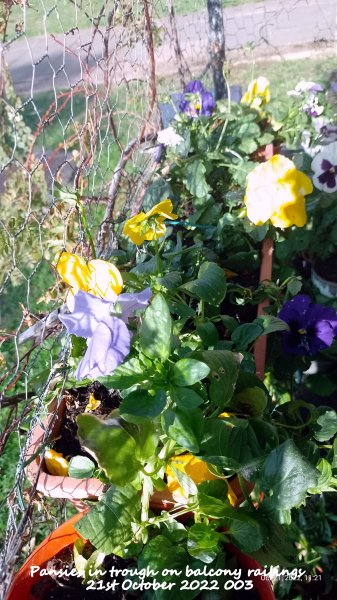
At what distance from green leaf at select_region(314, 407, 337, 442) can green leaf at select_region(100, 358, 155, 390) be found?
0.29 metres

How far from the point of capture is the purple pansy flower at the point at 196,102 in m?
1.73

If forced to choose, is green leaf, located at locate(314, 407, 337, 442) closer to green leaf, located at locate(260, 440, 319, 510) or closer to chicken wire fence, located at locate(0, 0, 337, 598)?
green leaf, located at locate(260, 440, 319, 510)

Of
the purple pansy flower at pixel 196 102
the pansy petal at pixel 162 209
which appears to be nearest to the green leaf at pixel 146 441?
the pansy petal at pixel 162 209

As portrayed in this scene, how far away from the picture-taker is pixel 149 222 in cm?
93

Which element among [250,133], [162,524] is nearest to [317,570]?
[162,524]

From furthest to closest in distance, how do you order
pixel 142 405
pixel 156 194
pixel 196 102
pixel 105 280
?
pixel 196 102 → pixel 156 194 → pixel 105 280 → pixel 142 405

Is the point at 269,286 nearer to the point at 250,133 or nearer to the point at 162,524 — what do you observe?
the point at 162,524

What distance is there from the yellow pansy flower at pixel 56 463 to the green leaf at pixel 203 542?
0.25 m

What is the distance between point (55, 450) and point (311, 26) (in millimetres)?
4392

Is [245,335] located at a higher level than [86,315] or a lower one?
lower

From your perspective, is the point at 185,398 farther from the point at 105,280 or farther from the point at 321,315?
the point at 321,315

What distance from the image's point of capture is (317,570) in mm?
1193

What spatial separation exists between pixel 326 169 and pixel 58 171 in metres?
0.74

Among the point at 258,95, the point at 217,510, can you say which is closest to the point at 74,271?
the point at 217,510
